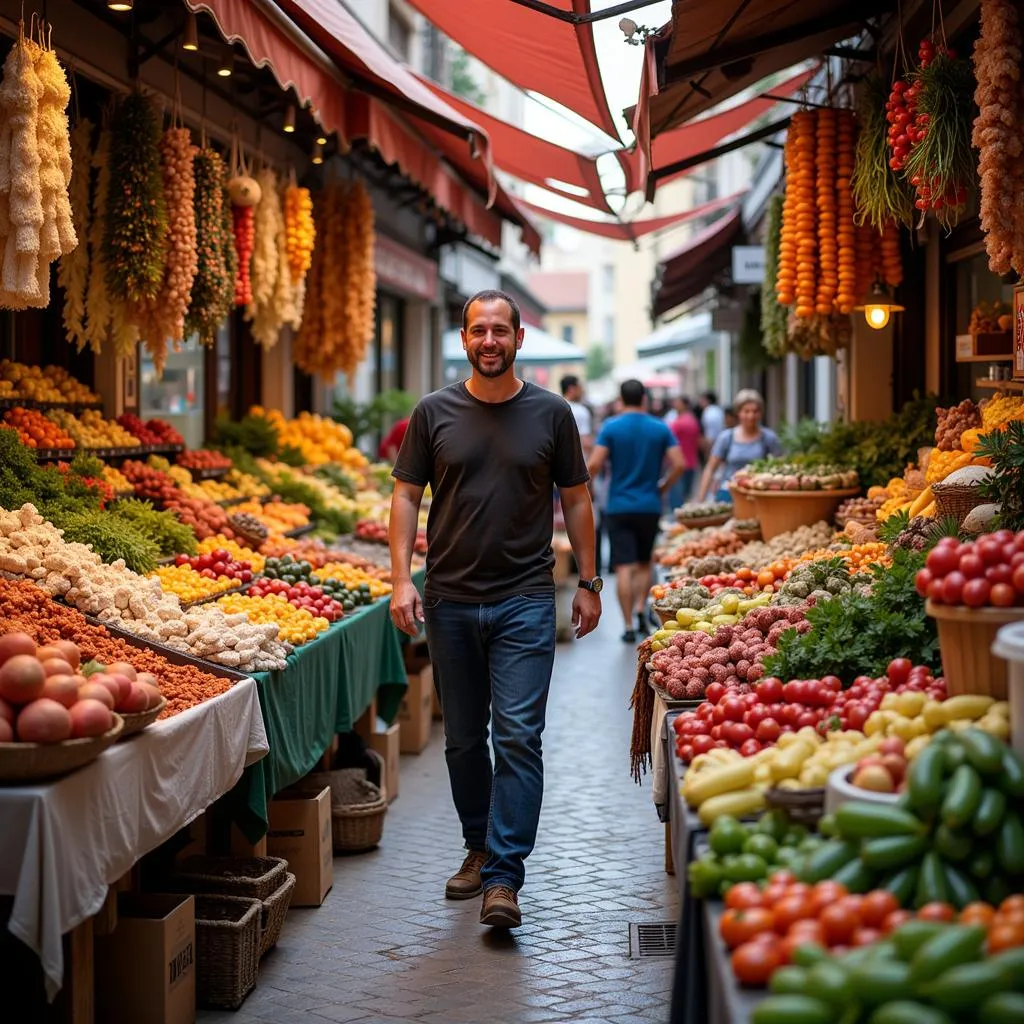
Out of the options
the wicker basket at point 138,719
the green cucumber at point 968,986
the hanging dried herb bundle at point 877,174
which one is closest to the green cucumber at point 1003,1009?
the green cucumber at point 968,986

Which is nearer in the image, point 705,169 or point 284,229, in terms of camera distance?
point 284,229

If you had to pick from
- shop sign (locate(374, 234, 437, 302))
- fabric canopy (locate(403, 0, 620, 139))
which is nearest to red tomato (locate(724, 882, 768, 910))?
fabric canopy (locate(403, 0, 620, 139))

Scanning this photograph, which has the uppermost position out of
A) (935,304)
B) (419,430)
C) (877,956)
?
(935,304)

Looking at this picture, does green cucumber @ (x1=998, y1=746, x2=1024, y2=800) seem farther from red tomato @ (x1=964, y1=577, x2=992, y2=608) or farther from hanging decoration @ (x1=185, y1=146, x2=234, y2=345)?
hanging decoration @ (x1=185, y1=146, x2=234, y2=345)

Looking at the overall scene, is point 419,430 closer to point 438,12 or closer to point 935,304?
point 438,12

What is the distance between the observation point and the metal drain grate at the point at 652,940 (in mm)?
5539

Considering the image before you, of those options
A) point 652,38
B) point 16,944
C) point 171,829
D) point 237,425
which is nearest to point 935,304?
point 652,38

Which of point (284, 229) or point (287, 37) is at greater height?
point (287, 37)

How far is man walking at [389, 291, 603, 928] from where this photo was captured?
574 cm

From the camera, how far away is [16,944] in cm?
439

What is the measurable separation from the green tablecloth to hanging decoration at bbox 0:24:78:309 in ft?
6.06

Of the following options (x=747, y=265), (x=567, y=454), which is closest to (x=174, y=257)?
(x=567, y=454)

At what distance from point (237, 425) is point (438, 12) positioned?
13.0ft

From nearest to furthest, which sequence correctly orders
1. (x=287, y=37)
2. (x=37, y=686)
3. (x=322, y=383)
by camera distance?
1. (x=37, y=686)
2. (x=287, y=37)
3. (x=322, y=383)
